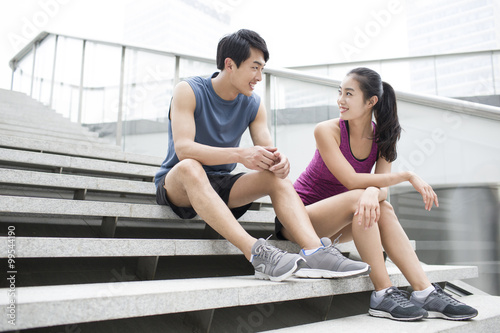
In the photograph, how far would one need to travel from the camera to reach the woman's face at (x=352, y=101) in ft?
5.36

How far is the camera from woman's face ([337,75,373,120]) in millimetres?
1633

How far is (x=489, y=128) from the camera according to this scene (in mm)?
1969

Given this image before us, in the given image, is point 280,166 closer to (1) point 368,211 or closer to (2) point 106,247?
(1) point 368,211

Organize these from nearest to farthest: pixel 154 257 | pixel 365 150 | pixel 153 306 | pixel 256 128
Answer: pixel 153 306, pixel 154 257, pixel 365 150, pixel 256 128

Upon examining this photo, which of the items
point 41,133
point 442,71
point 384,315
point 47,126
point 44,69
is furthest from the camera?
point 442,71

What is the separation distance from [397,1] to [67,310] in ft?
13.9

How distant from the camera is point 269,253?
1.22 metres

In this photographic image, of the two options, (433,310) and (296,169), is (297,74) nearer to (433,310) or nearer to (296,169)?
(296,169)

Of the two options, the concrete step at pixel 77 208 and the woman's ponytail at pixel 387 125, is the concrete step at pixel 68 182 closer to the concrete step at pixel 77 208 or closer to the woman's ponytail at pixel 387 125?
the concrete step at pixel 77 208

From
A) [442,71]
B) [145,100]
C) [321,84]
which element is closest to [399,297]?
[321,84]

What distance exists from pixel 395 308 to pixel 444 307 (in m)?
0.18

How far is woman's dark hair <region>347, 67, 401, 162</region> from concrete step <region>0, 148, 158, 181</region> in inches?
47.5

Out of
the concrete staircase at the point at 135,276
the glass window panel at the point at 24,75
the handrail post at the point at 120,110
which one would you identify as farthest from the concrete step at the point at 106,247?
the glass window panel at the point at 24,75

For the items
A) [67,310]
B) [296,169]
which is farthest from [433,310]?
[296,169]
